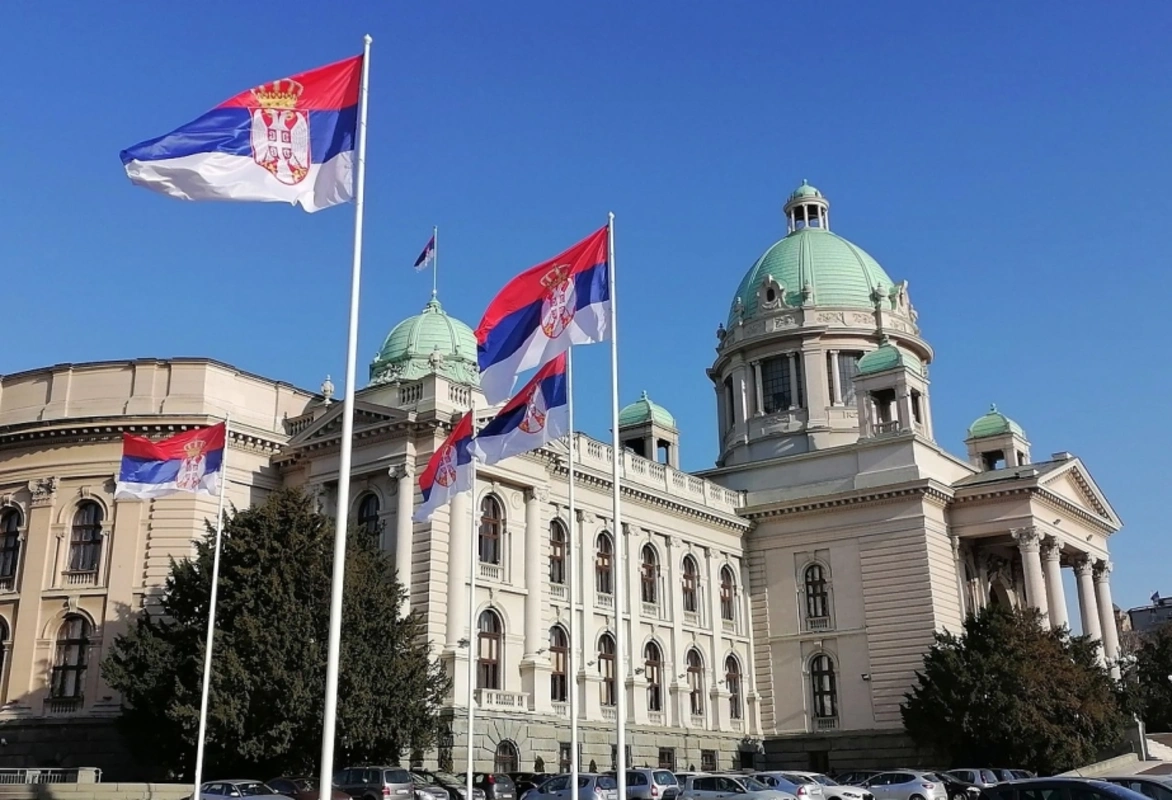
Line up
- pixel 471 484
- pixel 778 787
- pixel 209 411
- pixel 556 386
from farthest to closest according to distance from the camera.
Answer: pixel 209 411, pixel 778 787, pixel 471 484, pixel 556 386

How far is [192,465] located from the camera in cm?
3130

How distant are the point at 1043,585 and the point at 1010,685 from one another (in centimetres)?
1056

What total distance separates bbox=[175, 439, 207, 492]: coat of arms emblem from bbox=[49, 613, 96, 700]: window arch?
18.3 metres

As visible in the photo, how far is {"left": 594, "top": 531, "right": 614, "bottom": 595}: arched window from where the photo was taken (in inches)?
2063

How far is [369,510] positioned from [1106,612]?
134 feet

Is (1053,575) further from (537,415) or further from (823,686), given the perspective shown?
(537,415)

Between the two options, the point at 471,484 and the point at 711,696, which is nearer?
the point at 471,484

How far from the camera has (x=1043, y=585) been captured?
57188 millimetres

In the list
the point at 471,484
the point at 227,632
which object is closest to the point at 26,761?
the point at 227,632

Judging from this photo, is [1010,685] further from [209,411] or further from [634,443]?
[209,411]

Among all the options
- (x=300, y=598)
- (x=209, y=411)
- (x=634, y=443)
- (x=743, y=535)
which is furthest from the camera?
(x=634, y=443)

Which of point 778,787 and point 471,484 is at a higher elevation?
point 471,484

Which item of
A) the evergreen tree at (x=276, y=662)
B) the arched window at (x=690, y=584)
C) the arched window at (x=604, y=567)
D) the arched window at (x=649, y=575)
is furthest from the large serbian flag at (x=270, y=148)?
the arched window at (x=690, y=584)

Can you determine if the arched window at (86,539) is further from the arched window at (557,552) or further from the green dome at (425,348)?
the arched window at (557,552)
